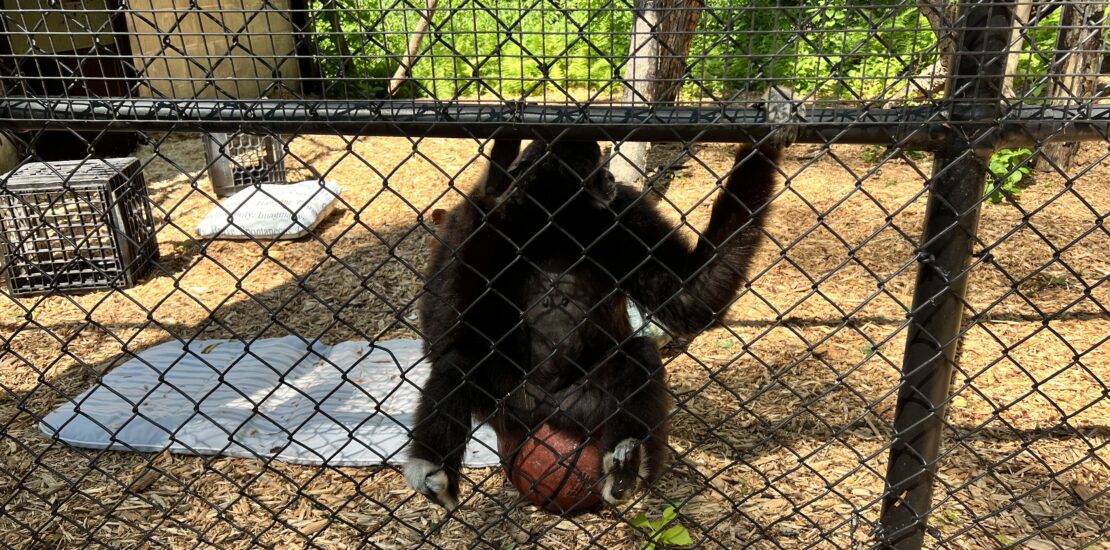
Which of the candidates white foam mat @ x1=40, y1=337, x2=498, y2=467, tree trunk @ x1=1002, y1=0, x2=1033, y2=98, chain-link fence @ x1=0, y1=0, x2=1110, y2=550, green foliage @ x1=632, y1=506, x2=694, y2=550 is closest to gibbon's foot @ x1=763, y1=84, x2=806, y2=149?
chain-link fence @ x1=0, y1=0, x2=1110, y2=550

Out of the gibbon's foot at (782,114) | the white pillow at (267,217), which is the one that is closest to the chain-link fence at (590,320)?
the gibbon's foot at (782,114)

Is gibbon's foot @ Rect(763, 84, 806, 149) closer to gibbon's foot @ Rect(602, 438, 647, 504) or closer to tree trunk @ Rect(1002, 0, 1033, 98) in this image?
tree trunk @ Rect(1002, 0, 1033, 98)

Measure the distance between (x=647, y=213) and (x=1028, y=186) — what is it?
6.02 meters

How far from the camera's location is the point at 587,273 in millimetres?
4273

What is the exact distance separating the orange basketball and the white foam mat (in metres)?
0.90

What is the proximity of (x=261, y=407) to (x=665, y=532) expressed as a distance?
2.93 m

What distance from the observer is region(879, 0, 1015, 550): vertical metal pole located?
2475 mm

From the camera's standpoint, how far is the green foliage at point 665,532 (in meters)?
3.69

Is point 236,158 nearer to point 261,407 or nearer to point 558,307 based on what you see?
point 261,407

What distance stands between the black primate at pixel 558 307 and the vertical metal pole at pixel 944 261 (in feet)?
2.96

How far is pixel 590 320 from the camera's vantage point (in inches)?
136

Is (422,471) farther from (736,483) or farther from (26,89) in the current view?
(26,89)

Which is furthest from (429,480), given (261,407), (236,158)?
(236,158)

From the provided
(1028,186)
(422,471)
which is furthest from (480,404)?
(1028,186)
